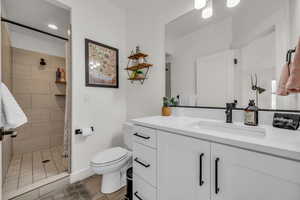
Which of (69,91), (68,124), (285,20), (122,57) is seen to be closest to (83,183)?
(68,124)

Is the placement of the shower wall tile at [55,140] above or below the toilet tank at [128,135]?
below

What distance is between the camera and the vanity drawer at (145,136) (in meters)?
1.01

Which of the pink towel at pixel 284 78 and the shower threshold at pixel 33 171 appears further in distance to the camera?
the shower threshold at pixel 33 171

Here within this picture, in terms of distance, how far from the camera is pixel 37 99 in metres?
2.44

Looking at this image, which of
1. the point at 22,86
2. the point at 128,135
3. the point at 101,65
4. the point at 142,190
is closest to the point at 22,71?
the point at 22,86

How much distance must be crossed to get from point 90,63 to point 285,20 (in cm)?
197

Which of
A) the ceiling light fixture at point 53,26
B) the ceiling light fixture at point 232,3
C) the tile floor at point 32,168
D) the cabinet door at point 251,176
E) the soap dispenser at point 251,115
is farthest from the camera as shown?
the ceiling light fixture at point 53,26

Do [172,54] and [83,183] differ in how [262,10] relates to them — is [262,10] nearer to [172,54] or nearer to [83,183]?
[172,54]

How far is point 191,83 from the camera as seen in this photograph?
4.81 ft

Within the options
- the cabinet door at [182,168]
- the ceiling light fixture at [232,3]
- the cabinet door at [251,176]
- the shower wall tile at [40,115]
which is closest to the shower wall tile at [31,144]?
the shower wall tile at [40,115]

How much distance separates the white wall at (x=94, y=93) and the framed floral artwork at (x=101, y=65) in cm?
6

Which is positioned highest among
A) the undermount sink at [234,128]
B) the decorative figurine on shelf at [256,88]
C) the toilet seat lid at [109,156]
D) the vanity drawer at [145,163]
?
the decorative figurine on shelf at [256,88]

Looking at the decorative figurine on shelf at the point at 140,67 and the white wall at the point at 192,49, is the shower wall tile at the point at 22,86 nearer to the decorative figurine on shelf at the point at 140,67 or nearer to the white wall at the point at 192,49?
the decorative figurine on shelf at the point at 140,67

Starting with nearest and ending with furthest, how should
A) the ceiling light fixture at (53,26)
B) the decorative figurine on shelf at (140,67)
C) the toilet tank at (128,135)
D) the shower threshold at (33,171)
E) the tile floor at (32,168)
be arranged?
the shower threshold at (33,171), the tile floor at (32,168), the toilet tank at (128,135), the decorative figurine on shelf at (140,67), the ceiling light fixture at (53,26)
